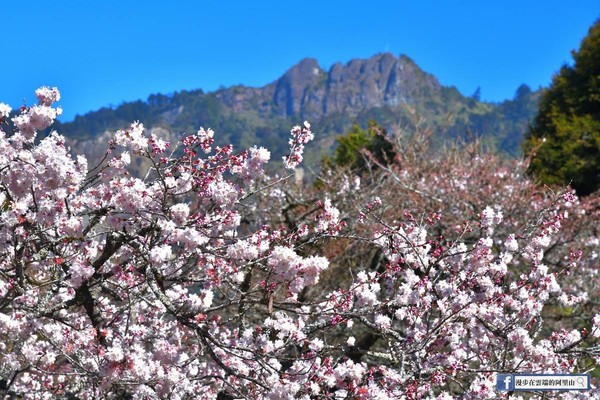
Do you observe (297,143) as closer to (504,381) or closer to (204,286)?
(204,286)

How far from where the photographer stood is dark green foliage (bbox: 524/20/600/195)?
19219mm

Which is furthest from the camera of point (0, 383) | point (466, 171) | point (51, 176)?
point (466, 171)

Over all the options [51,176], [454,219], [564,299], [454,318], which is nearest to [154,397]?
[51,176]

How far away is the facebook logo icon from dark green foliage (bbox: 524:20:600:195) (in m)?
14.6

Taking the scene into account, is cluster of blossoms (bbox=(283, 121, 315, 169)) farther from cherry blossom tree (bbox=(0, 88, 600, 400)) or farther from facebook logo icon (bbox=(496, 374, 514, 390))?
facebook logo icon (bbox=(496, 374, 514, 390))

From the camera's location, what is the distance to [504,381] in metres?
4.07

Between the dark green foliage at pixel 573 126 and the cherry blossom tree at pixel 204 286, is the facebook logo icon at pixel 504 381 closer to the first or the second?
the cherry blossom tree at pixel 204 286

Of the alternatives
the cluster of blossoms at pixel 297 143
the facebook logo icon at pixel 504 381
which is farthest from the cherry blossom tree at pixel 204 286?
the facebook logo icon at pixel 504 381

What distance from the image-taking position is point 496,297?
16.8 ft

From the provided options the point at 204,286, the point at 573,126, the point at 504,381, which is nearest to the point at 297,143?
the point at 204,286

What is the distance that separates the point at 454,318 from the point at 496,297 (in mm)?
480

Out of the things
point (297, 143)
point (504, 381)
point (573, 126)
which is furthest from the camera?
point (573, 126)

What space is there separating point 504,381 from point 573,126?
713 inches

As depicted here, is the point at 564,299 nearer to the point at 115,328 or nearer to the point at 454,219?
the point at 115,328
